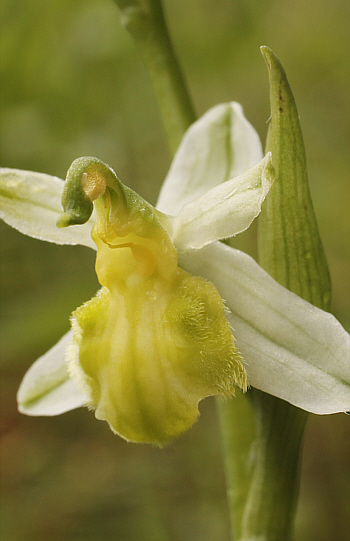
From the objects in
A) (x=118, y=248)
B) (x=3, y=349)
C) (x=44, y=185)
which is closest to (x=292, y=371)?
(x=118, y=248)

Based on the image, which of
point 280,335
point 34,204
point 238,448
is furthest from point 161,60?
point 238,448

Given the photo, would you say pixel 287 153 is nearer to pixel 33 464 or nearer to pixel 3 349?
pixel 3 349

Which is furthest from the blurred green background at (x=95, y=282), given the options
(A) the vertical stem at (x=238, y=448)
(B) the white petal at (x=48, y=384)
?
(A) the vertical stem at (x=238, y=448)

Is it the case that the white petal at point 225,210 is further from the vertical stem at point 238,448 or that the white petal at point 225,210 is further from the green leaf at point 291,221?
the vertical stem at point 238,448

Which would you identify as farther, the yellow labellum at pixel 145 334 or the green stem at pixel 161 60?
the green stem at pixel 161 60

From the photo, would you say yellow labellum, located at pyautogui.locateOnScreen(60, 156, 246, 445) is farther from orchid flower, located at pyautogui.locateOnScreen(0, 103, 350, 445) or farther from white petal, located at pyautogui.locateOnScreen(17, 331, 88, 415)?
white petal, located at pyautogui.locateOnScreen(17, 331, 88, 415)

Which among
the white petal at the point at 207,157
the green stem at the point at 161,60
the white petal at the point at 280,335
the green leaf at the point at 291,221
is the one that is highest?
the green stem at the point at 161,60

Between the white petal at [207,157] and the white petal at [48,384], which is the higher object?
the white petal at [207,157]
